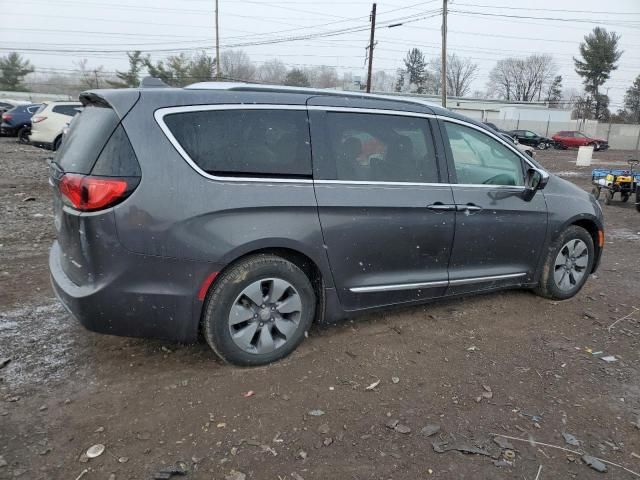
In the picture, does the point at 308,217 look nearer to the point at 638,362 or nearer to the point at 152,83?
the point at 152,83

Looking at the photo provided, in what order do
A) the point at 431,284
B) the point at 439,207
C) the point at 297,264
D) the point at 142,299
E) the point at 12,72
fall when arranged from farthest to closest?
the point at 12,72 < the point at 431,284 < the point at 439,207 < the point at 297,264 < the point at 142,299

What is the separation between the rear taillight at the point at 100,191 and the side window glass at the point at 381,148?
4.44ft

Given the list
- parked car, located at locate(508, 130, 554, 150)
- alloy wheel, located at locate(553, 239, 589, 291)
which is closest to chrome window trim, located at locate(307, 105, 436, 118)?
alloy wheel, located at locate(553, 239, 589, 291)

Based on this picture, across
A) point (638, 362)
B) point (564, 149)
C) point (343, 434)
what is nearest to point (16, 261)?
point (343, 434)

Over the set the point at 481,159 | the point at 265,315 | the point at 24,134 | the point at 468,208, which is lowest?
the point at 265,315

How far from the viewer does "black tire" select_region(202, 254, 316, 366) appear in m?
3.10

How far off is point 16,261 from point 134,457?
12.9 feet

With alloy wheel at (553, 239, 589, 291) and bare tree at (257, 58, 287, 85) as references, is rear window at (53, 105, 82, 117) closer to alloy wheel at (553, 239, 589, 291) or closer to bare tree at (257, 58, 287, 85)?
alloy wheel at (553, 239, 589, 291)

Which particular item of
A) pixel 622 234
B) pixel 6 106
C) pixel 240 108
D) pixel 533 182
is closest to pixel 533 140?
pixel 622 234

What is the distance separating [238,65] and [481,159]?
208 feet

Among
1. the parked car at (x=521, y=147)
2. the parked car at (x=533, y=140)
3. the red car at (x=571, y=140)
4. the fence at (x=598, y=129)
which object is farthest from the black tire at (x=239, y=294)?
the fence at (x=598, y=129)

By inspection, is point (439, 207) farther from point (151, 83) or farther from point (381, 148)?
point (151, 83)

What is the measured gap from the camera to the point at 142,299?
2.95 metres

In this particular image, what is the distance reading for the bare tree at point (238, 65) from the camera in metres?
61.0
